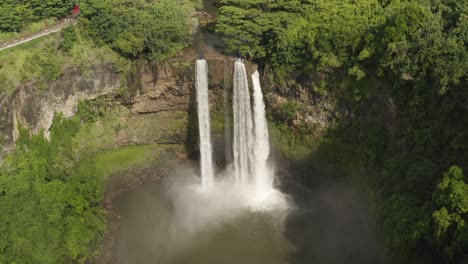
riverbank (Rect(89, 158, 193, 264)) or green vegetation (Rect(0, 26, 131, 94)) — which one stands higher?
green vegetation (Rect(0, 26, 131, 94))

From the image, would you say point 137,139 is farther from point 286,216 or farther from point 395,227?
point 395,227

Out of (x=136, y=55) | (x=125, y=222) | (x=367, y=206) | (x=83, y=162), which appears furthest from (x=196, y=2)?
(x=367, y=206)

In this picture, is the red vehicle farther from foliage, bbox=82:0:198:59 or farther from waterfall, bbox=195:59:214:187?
waterfall, bbox=195:59:214:187

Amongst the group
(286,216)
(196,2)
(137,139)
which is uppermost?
(196,2)

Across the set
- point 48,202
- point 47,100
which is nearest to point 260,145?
point 48,202

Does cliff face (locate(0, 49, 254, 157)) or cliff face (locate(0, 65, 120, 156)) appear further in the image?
cliff face (locate(0, 49, 254, 157))

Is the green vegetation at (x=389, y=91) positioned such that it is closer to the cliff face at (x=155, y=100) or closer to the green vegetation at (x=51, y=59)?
the cliff face at (x=155, y=100)

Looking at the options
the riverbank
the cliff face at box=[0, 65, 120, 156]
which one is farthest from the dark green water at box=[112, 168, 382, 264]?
the cliff face at box=[0, 65, 120, 156]
